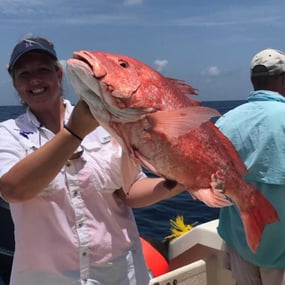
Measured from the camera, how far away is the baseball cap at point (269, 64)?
3.44 m

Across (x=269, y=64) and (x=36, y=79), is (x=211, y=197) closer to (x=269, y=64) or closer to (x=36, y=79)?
(x=36, y=79)

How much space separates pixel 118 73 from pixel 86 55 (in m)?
0.13

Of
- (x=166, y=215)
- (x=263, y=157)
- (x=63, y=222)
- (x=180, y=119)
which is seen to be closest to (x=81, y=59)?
(x=180, y=119)

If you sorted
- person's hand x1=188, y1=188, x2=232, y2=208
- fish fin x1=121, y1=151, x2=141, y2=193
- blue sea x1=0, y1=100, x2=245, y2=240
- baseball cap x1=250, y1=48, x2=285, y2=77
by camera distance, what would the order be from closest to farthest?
person's hand x1=188, y1=188, x2=232, y2=208
fish fin x1=121, y1=151, x2=141, y2=193
baseball cap x1=250, y1=48, x2=285, y2=77
blue sea x1=0, y1=100, x2=245, y2=240

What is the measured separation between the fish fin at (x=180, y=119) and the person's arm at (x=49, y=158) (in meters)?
0.30

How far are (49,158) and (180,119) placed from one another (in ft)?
1.85

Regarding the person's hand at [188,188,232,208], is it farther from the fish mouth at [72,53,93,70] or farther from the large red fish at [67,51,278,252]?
the fish mouth at [72,53,93,70]

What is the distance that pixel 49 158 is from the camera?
6.16ft

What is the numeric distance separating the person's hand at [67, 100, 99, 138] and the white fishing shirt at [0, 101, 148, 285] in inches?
14.0

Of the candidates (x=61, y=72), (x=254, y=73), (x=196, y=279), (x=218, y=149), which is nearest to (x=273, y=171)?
(x=254, y=73)

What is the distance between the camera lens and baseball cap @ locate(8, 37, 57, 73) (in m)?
2.23

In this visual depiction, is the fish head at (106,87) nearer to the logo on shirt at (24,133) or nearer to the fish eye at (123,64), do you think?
the fish eye at (123,64)

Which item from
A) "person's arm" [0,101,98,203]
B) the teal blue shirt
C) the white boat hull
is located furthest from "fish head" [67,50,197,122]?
the white boat hull

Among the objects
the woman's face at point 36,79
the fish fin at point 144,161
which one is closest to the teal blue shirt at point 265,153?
the woman's face at point 36,79
